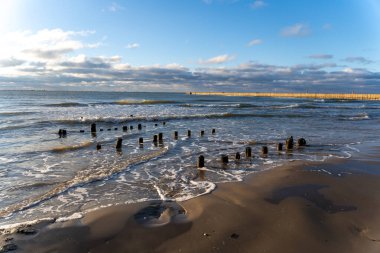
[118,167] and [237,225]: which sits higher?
[237,225]

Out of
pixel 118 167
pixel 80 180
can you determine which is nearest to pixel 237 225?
pixel 80 180

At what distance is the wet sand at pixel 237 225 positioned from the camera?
21.3 ft

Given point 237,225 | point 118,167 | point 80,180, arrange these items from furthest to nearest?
point 118,167
point 80,180
point 237,225

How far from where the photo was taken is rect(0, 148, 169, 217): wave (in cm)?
884

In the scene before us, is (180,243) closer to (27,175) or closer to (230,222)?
(230,222)

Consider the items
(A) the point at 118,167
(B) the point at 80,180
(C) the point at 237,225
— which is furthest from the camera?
(A) the point at 118,167

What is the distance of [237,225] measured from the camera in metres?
7.39

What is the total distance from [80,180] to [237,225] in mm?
6218

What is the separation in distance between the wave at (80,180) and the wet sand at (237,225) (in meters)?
1.71

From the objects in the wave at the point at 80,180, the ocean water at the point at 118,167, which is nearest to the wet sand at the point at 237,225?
the ocean water at the point at 118,167

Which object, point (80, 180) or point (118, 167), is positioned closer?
point (80, 180)

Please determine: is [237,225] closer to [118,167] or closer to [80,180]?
[80,180]

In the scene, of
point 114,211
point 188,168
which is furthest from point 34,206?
point 188,168

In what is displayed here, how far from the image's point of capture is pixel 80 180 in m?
11.4
